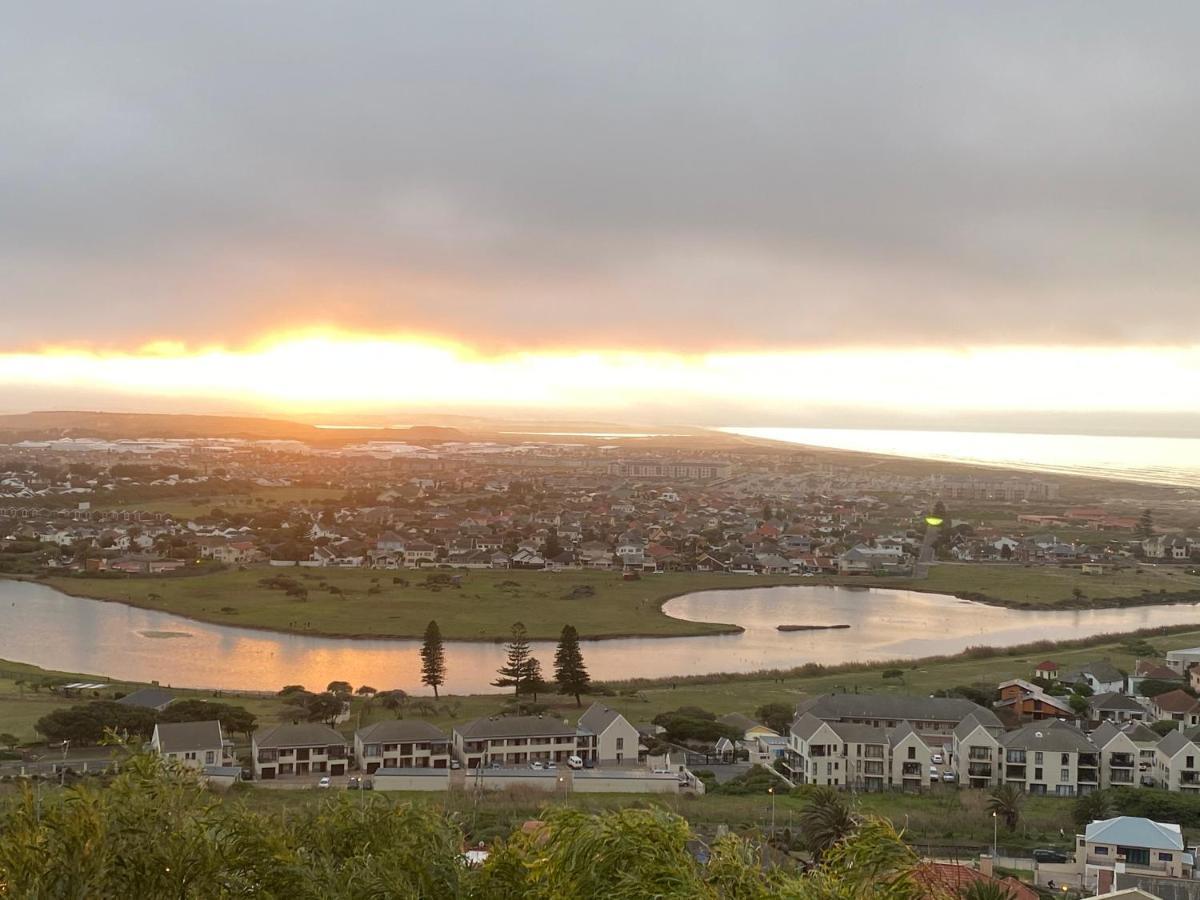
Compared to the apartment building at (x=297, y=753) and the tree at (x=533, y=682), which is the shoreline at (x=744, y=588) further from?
the apartment building at (x=297, y=753)

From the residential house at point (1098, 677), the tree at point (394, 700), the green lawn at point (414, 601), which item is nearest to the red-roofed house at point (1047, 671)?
the residential house at point (1098, 677)

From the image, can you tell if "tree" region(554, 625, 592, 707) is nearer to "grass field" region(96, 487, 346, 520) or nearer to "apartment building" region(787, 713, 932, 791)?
"apartment building" region(787, 713, 932, 791)

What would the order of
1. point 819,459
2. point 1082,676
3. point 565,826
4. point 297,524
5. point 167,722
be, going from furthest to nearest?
1. point 819,459
2. point 297,524
3. point 1082,676
4. point 167,722
5. point 565,826

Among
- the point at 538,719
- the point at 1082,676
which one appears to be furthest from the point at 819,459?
the point at 538,719

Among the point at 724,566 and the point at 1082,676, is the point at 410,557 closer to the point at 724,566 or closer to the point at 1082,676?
the point at 724,566

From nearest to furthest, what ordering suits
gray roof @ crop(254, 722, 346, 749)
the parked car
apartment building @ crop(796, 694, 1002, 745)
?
the parked car < gray roof @ crop(254, 722, 346, 749) < apartment building @ crop(796, 694, 1002, 745)

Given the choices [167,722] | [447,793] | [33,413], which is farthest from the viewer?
[33,413]

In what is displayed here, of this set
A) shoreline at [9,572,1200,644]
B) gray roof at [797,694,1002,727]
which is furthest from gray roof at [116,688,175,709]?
gray roof at [797,694,1002,727]
